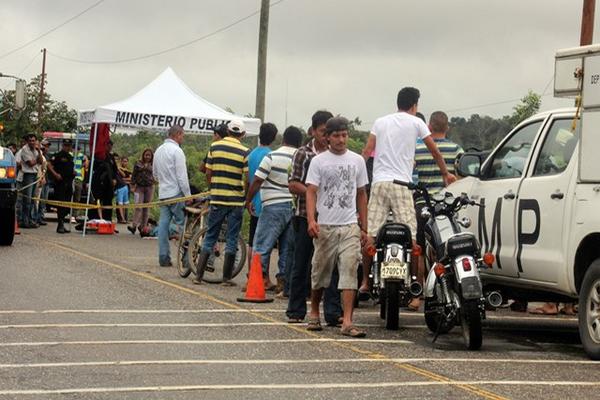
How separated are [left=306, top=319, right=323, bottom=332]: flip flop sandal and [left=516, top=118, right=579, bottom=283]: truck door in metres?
1.83

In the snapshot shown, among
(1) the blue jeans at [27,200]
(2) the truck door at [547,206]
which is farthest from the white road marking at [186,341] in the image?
(1) the blue jeans at [27,200]

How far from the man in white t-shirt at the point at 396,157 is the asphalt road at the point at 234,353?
1062 millimetres

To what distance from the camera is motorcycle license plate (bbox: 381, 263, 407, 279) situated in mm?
11312

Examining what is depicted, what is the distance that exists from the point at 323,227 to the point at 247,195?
10.6ft

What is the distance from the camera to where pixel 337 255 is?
11523mm

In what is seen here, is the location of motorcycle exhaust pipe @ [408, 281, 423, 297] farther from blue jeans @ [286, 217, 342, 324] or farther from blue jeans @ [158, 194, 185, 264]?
blue jeans @ [158, 194, 185, 264]

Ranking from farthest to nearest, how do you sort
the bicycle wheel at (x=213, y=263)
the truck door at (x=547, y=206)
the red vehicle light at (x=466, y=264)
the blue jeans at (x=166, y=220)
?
the blue jeans at (x=166, y=220)
the bicycle wheel at (x=213, y=263)
the truck door at (x=547, y=206)
the red vehicle light at (x=466, y=264)

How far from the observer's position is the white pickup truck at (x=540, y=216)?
1020 centimetres

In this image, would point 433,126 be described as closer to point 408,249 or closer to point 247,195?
point 247,195

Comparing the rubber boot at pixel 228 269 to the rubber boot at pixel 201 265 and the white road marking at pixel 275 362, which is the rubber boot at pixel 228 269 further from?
the white road marking at pixel 275 362

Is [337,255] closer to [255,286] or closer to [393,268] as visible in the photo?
[393,268]

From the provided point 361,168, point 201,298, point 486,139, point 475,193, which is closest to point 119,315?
point 201,298

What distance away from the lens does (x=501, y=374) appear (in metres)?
9.17

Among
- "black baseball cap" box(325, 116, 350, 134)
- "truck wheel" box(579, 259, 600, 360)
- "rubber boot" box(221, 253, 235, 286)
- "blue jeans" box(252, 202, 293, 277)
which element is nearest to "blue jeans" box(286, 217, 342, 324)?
"black baseball cap" box(325, 116, 350, 134)
